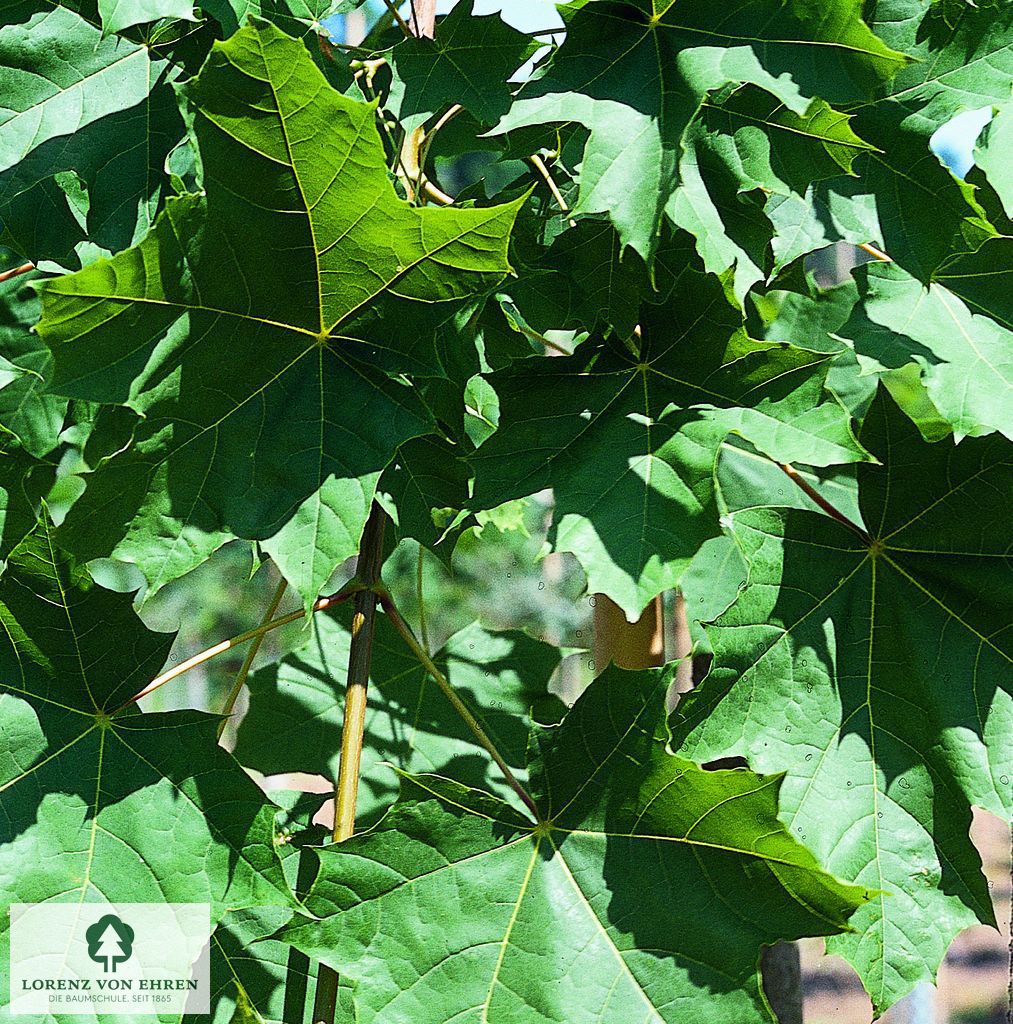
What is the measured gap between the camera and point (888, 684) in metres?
0.69

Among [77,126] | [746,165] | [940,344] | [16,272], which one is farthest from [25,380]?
[940,344]

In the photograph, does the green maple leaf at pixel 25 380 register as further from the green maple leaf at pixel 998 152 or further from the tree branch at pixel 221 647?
the green maple leaf at pixel 998 152

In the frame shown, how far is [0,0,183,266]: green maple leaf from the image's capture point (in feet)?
2.17

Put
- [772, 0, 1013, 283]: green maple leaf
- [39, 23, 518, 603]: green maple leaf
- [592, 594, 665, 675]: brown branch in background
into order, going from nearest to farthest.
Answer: [39, 23, 518, 603]: green maple leaf < [772, 0, 1013, 283]: green maple leaf < [592, 594, 665, 675]: brown branch in background

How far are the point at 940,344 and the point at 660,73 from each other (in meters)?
0.26

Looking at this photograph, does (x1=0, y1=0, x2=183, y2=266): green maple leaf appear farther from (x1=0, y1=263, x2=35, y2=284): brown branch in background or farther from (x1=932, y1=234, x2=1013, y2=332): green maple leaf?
(x1=932, y1=234, x2=1013, y2=332): green maple leaf

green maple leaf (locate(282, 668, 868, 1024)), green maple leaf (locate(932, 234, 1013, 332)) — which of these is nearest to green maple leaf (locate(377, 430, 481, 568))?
green maple leaf (locate(282, 668, 868, 1024))

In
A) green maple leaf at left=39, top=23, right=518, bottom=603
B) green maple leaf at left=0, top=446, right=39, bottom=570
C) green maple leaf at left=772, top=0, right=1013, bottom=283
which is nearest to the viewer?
green maple leaf at left=39, top=23, right=518, bottom=603

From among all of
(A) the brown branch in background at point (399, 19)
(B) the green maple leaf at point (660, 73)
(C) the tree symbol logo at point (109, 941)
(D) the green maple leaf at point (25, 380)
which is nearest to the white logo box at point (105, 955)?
(C) the tree symbol logo at point (109, 941)

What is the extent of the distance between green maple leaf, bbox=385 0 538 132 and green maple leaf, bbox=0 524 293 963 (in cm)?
34

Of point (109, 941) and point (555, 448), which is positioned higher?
point (555, 448)

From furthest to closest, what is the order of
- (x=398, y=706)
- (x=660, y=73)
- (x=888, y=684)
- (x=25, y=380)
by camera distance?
(x=398, y=706), (x=25, y=380), (x=888, y=684), (x=660, y=73)

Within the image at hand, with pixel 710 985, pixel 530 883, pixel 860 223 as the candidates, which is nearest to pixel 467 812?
pixel 530 883

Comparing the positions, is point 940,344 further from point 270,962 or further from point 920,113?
point 270,962
